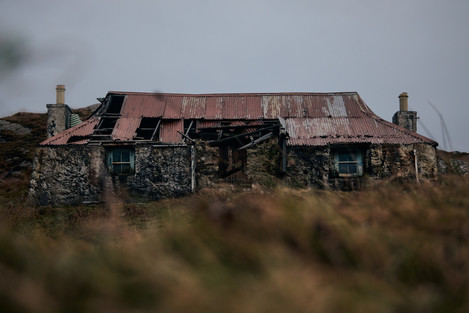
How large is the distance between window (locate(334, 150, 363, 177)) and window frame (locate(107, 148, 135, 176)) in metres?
9.57

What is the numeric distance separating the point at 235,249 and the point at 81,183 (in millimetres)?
16420

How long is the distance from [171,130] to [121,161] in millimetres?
2995

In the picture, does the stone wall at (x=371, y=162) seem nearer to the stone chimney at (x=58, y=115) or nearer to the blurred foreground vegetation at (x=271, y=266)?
the stone chimney at (x=58, y=115)

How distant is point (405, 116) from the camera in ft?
72.2

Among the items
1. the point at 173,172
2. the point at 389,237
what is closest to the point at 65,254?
the point at 389,237

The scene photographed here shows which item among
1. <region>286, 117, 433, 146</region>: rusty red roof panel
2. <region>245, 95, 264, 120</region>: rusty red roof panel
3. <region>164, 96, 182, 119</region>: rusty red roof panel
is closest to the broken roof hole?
<region>164, 96, 182, 119</region>: rusty red roof panel

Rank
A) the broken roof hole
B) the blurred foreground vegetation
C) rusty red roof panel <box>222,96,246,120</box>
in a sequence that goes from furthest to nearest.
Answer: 1. rusty red roof panel <box>222,96,246,120</box>
2. the broken roof hole
3. the blurred foreground vegetation

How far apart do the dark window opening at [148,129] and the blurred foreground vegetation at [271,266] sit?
51.8 ft

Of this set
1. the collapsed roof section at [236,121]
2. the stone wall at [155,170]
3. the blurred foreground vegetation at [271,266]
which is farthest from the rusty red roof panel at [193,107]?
the blurred foreground vegetation at [271,266]

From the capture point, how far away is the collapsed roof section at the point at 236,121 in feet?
59.9

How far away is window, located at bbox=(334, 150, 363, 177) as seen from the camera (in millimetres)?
17688

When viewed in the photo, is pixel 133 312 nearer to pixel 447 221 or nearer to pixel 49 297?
pixel 49 297

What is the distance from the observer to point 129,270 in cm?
256

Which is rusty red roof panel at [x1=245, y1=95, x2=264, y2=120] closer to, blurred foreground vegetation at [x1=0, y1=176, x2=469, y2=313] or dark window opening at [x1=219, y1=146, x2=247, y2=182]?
dark window opening at [x1=219, y1=146, x2=247, y2=182]
